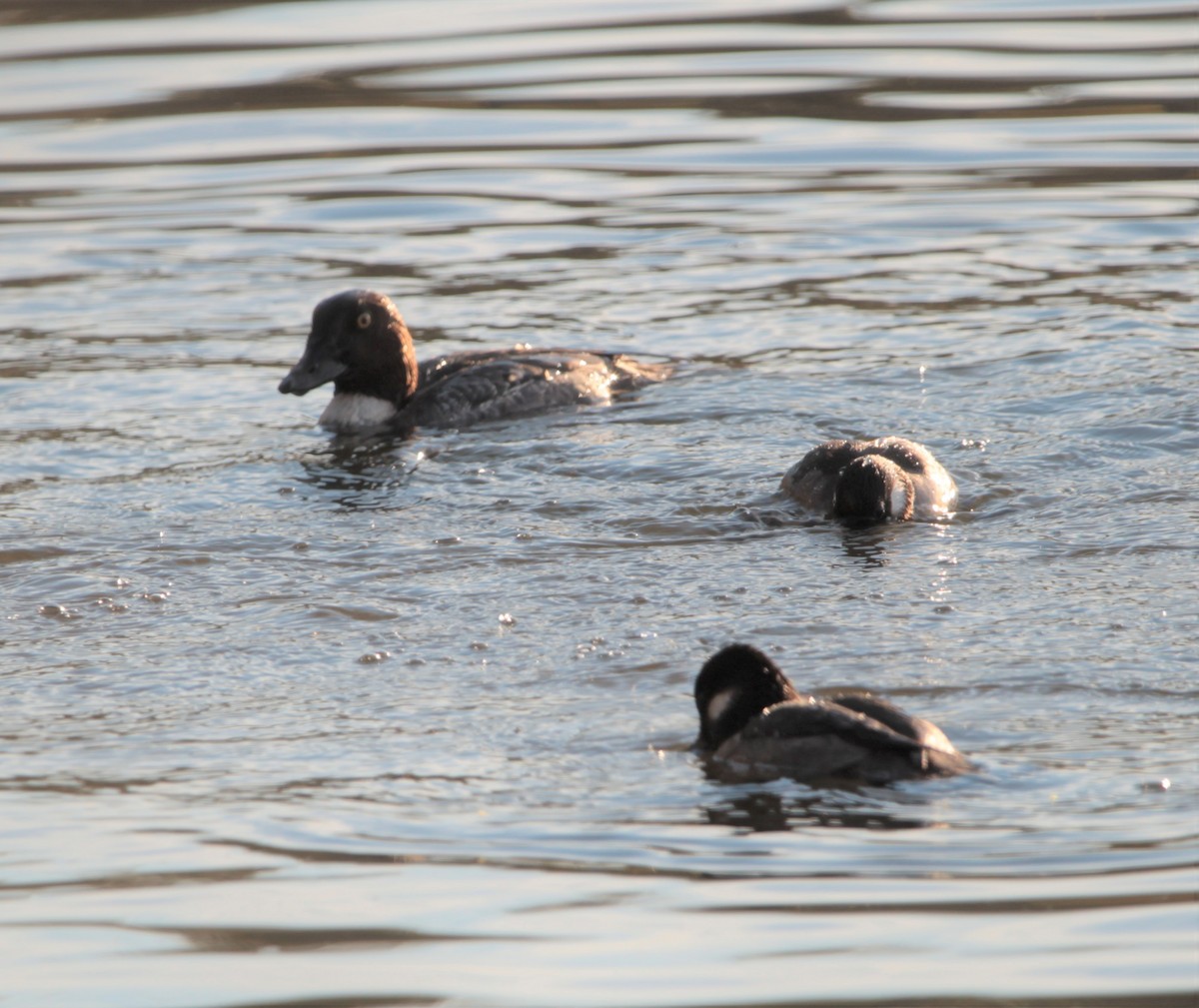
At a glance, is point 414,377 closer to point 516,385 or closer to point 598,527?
point 516,385

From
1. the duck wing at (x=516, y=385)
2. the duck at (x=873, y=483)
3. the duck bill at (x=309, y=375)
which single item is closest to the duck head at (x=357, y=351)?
the duck bill at (x=309, y=375)

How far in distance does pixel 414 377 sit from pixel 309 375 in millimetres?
819

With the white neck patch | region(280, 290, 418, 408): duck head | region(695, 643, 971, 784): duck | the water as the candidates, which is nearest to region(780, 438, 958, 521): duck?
the water

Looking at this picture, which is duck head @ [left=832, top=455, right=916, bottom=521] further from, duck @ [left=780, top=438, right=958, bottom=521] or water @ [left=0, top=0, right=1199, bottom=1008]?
water @ [left=0, top=0, right=1199, bottom=1008]

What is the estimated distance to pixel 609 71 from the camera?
20.3 meters

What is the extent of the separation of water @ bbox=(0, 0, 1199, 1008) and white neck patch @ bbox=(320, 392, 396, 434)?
41cm

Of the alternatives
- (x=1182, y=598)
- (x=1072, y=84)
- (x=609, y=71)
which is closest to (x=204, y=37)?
(x=609, y=71)

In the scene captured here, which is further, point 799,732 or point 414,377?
point 414,377

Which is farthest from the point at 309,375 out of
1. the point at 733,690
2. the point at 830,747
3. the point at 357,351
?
the point at 830,747

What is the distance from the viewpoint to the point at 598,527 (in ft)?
31.0

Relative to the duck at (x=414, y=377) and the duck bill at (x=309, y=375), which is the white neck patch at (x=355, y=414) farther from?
the duck bill at (x=309, y=375)

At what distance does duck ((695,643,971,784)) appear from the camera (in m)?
6.16

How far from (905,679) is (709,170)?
10916 mm

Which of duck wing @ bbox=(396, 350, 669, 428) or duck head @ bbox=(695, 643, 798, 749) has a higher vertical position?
duck wing @ bbox=(396, 350, 669, 428)
